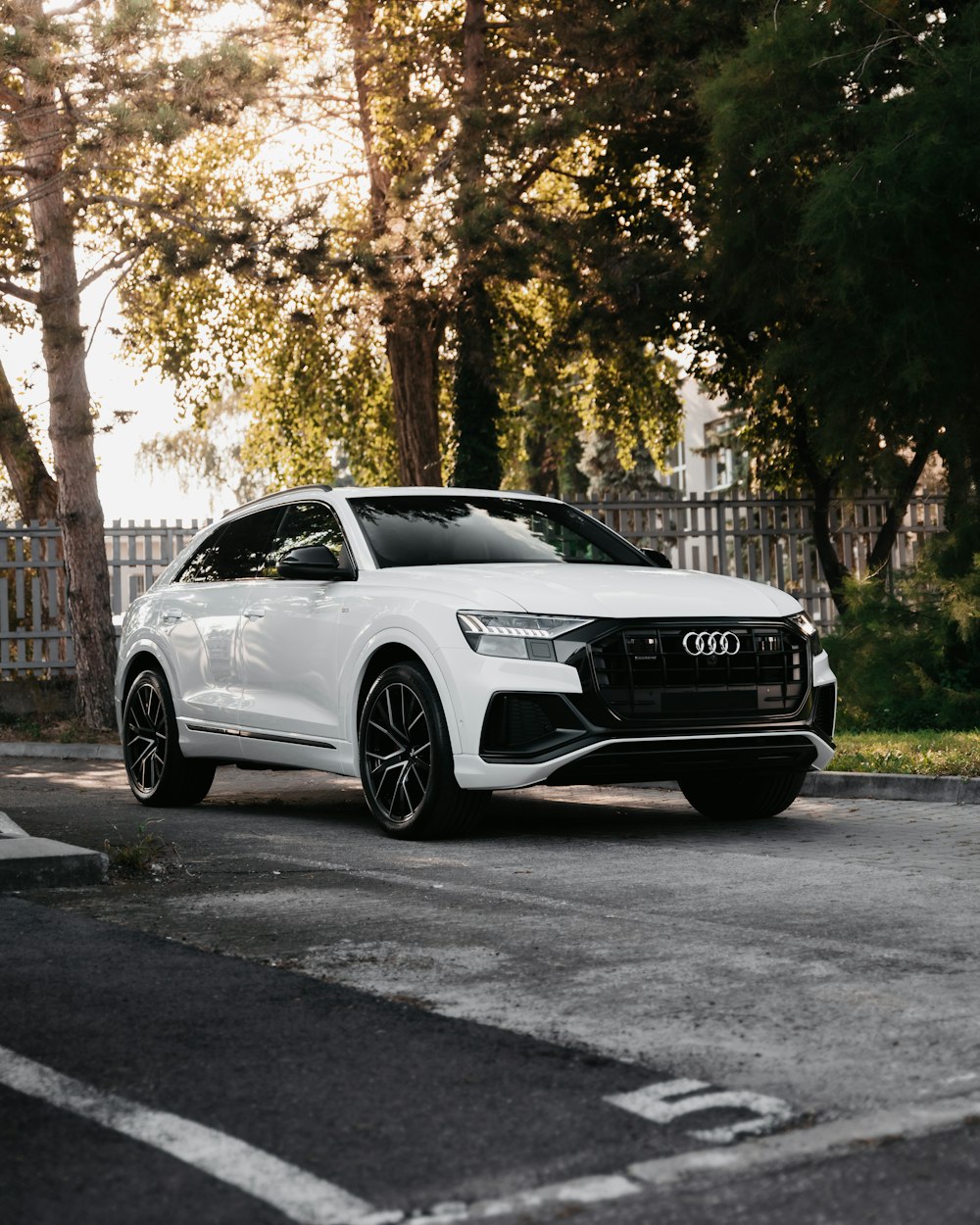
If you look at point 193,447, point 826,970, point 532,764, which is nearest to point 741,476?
point 532,764

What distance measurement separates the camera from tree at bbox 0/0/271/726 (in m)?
15.1

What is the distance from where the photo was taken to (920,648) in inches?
564

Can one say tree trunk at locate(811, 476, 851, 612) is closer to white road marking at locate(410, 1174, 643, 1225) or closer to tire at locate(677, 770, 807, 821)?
tire at locate(677, 770, 807, 821)

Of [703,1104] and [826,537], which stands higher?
[826,537]

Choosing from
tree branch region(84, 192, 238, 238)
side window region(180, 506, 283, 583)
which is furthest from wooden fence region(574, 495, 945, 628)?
side window region(180, 506, 283, 583)

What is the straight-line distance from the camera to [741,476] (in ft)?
102

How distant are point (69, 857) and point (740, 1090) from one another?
3887 mm

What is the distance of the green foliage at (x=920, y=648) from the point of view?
14008mm

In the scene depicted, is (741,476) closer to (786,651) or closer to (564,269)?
(564,269)

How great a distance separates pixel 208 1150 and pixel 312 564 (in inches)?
223

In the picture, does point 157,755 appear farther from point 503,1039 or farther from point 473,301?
point 473,301

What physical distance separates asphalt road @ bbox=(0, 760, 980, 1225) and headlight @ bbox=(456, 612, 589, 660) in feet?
3.13

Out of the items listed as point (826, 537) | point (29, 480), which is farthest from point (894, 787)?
point (29, 480)

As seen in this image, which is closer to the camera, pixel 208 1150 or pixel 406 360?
pixel 208 1150
